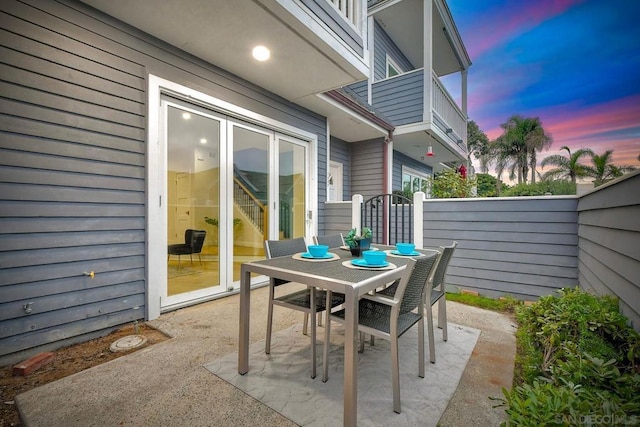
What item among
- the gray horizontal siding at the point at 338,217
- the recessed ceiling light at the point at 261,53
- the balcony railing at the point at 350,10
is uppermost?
the balcony railing at the point at 350,10

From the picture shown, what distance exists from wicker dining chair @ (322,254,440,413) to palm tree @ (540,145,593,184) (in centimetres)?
1156

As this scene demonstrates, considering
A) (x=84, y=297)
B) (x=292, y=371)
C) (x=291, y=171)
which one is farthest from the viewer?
(x=291, y=171)

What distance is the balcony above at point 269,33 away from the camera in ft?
7.59

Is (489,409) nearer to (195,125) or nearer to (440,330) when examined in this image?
(440,330)

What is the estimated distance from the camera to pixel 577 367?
1.19 meters

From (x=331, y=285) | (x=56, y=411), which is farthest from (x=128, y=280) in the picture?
(x=331, y=285)

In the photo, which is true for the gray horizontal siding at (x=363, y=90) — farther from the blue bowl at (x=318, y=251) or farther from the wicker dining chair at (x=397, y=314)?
the wicker dining chair at (x=397, y=314)

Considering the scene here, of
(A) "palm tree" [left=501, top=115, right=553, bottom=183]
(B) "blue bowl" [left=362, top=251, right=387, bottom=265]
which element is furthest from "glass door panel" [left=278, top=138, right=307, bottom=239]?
(A) "palm tree" [left=501, top=115, right=553, bottom=183]

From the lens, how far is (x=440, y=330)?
97.8 inches

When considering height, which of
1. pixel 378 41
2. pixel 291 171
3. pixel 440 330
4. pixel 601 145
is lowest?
pixel 440 330

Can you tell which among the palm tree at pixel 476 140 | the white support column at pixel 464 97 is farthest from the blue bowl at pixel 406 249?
the palm tree at pixel 476 140

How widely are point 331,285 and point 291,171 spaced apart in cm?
335

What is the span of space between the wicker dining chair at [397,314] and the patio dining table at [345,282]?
0.36 feet

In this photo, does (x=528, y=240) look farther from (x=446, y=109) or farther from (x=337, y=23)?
(x=446, y=109)
